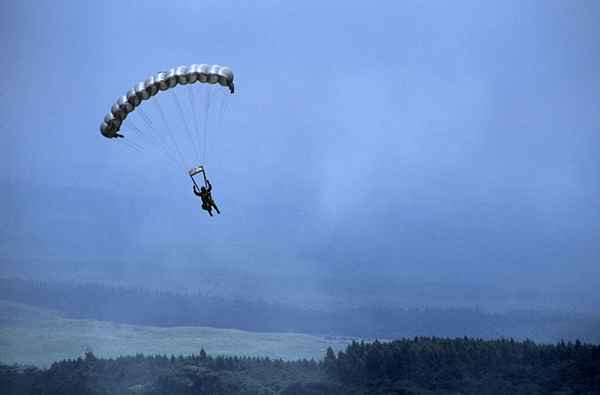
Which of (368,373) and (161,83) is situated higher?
(161,83)

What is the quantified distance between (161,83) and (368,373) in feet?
377

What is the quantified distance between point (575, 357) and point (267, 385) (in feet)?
209

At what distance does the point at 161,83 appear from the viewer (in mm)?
72375

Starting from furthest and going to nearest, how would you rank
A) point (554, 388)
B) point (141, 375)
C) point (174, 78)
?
1. point (141, 375)
2. point (554, 388)
3. point (174, 78)

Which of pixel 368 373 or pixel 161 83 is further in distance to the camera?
pixel 368 373

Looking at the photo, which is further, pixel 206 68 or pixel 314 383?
pixel 314 383

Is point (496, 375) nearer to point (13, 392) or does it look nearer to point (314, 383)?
point (314, 383)

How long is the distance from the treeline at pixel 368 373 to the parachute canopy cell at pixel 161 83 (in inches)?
4139

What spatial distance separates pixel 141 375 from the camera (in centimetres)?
18250

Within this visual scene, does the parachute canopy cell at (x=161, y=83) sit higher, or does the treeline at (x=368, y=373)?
the parachute canopy cell at (x=161, y=83)

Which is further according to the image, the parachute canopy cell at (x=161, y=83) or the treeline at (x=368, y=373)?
the treeline at (x=368, y=373)

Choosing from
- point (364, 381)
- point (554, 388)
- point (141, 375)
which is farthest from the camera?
point (141, 375)

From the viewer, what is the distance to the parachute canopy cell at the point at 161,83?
72.4 metres

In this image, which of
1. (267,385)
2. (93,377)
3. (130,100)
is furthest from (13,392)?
(130,100)
